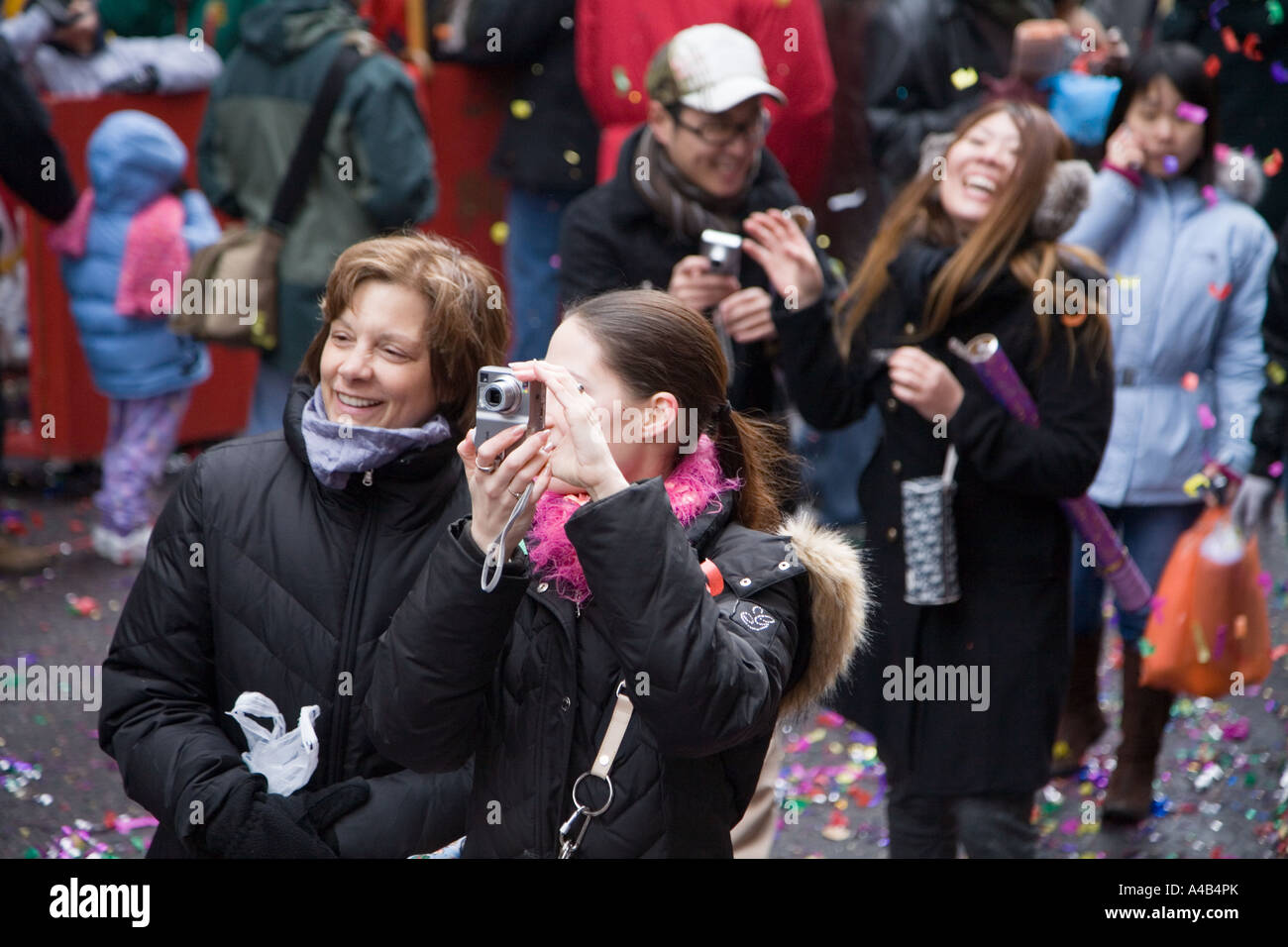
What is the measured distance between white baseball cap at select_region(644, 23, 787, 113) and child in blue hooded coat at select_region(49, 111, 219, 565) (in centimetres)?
270

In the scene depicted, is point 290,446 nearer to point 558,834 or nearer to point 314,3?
point 558,834

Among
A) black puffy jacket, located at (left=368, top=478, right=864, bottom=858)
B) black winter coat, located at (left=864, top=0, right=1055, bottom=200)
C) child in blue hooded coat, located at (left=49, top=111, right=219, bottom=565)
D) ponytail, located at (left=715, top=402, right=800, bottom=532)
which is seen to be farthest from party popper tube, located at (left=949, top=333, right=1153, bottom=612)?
child in blue hooded coat, located at (left=49, top=111, right=219, bottom=565)

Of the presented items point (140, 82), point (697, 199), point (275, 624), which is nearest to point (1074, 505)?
point (697, 199)

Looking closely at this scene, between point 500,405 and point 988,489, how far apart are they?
6.22 ft

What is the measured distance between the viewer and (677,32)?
5223 mm

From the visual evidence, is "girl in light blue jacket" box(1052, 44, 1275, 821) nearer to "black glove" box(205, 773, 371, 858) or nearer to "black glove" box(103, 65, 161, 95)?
"black glove" box(205, 773, 371, 858)

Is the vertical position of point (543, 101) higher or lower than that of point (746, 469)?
higher

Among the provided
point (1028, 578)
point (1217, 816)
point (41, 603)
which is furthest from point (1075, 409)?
point (41, 603)

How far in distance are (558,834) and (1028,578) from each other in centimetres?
175

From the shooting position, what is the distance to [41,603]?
19.3 feet

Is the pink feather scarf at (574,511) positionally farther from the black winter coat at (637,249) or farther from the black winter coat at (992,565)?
the black winter coat at (637,249)

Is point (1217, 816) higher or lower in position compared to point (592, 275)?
lower

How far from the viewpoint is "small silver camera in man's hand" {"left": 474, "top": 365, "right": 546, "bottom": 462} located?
218 cm

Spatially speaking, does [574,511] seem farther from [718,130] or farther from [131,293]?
[131,293]
